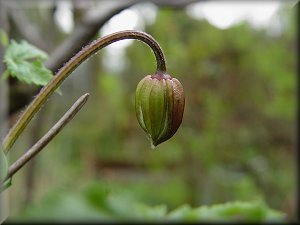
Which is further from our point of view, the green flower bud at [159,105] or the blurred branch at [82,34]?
the blurred branch at [82,34]

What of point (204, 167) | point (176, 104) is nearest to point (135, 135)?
point (204, 167)

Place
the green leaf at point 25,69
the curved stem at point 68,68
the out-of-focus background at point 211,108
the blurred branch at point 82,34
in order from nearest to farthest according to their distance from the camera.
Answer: the curved stem at point 68,68 < the green leaf at point 25,69 < the blurred branch at point 82,34 < the out-of-focus background at point 211,108

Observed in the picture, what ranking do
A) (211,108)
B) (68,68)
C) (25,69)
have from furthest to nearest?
(211,108) < (25,69) < (68,68)

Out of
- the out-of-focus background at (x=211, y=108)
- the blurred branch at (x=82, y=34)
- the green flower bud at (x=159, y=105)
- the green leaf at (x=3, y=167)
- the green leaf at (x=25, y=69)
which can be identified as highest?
the out-of-focus background at (x=211, y=108)

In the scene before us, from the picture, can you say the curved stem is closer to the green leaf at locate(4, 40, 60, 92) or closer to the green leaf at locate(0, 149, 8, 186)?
the green leaf at locate(0, 149, 8, 186)

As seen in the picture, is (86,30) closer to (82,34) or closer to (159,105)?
(82,34)

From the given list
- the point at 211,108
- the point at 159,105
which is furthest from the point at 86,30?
the point at 211,108

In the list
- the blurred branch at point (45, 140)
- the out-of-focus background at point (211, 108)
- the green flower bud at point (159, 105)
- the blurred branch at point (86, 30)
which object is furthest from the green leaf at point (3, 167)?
the out-of-focus background at point (211, 108)

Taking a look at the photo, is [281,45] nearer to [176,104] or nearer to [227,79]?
[227,79]

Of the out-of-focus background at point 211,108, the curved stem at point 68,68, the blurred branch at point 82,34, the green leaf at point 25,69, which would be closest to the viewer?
the curved stem at point 68,68

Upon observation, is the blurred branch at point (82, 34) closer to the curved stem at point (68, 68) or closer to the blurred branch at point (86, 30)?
the blurred branch at point (86, 30)

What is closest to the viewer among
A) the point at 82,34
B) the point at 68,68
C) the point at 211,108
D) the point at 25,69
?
the point at 68,68
